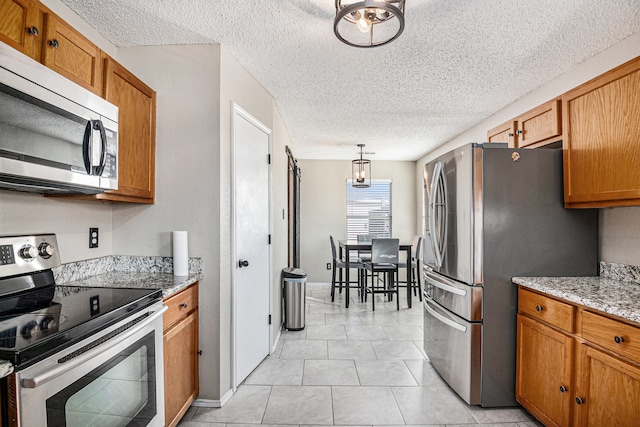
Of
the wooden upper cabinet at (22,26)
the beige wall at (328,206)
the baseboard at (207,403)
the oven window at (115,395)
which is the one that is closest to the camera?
the oven window at (115,395)

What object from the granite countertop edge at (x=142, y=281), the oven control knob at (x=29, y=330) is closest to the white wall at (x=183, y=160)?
the granite countertop edge at (x=142, y=281)

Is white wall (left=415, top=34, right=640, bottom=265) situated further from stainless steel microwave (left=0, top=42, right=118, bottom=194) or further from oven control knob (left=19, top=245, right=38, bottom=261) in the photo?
oven control knob (left=19, top=245, right=38, bottom=261)

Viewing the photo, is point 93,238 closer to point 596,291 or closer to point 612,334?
point 612,334

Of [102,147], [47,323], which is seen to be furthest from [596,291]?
[102,147]

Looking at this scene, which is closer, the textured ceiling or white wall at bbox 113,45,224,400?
the textured ceiling

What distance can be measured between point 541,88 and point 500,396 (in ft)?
8.48

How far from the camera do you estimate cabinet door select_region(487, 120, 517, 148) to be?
311 centimetres

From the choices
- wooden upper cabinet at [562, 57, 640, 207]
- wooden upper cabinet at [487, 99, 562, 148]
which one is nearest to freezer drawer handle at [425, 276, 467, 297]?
wooden upper cabinet at [562, 57, 640, 207]

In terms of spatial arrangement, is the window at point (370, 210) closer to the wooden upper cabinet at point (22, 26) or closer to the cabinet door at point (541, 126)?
the cabinet door at point (541, 126)

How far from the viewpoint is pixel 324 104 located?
11.8ft

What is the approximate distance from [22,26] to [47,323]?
4.11 feet

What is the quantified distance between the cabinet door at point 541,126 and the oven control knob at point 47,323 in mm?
3157

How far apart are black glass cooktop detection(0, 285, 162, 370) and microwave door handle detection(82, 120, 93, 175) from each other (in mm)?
611

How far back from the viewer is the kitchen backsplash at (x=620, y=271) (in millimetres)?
2186
